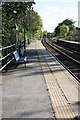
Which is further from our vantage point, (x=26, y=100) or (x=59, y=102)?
(x=26, y=100)

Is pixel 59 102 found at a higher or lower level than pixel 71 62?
higher

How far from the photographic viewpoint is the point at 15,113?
363 centimetres

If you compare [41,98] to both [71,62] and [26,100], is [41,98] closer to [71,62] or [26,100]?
[26,100]

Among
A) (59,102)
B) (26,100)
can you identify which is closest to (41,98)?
(26,100)

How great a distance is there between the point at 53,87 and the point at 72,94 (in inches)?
32.5

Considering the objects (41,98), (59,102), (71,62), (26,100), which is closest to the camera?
(59,102)

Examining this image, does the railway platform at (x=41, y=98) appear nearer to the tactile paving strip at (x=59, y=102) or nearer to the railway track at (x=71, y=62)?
the tactile paving strip at (x=59, y=102)

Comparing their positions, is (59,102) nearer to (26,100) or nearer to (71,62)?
(26,100)

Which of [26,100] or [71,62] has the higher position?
[26,100]

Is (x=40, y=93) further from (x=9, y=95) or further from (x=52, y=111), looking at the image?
(x=52, y=111)

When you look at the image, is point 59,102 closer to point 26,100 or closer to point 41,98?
point 41,98

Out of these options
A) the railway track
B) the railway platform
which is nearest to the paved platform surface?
the railway platform

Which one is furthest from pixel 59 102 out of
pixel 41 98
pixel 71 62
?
pixel 71 62

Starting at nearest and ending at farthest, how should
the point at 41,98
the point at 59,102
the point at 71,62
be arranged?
the point at 59,102 → the point at 41,98 → the point at 71,62
